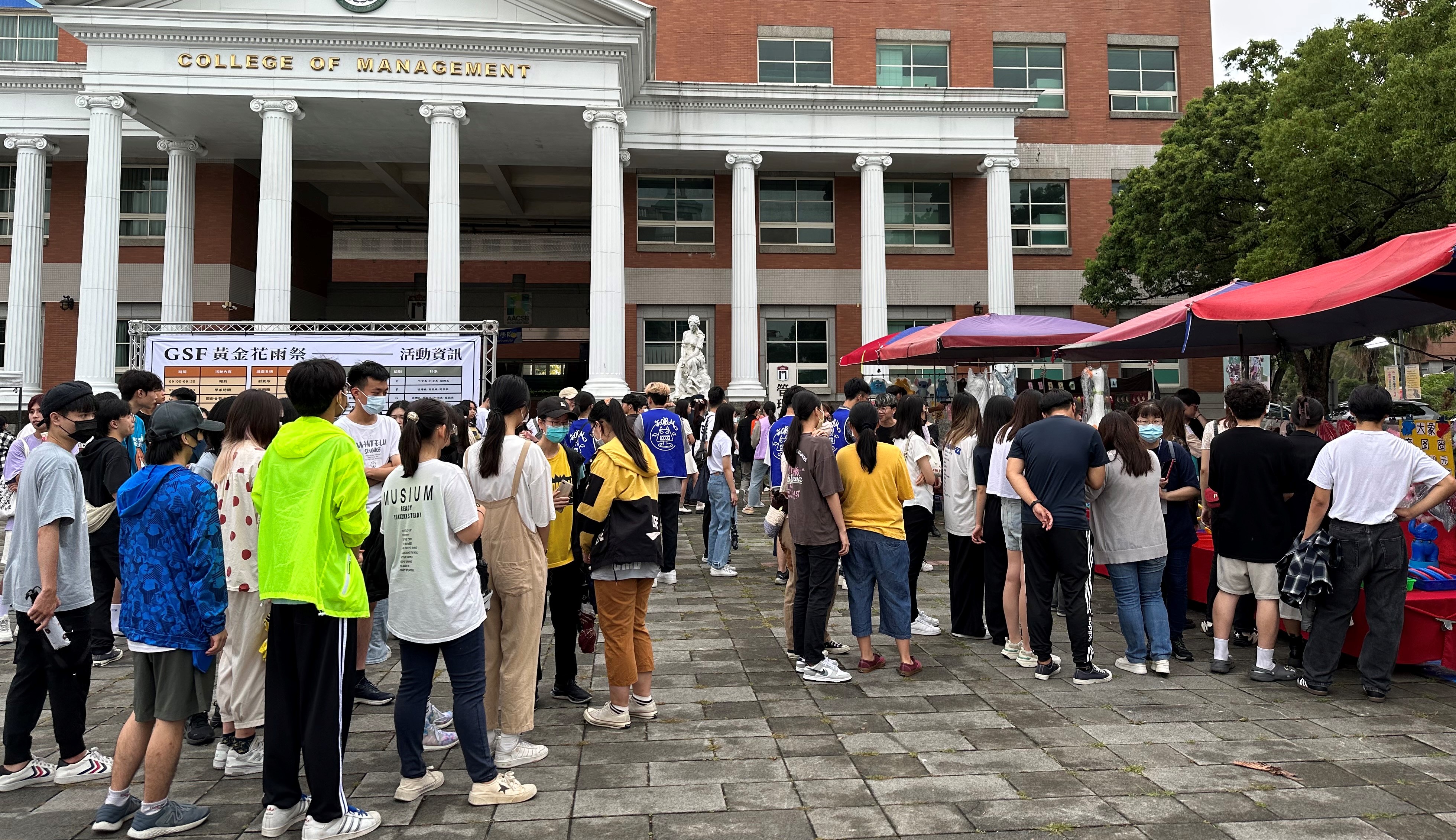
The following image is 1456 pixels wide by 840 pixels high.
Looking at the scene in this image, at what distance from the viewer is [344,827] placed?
3703 millimetres

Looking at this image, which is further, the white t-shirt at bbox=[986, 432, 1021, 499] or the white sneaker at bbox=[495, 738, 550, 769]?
the white t-shirt at bbox=[986, 432, 1021, 499]

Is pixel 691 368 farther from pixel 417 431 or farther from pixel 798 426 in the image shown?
pixel 417 431

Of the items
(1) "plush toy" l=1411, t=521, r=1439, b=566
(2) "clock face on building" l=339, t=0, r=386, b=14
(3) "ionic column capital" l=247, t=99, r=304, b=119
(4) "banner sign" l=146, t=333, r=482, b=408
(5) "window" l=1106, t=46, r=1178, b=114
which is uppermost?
(5) "window" l=1106, t=46, r=1178, b=114

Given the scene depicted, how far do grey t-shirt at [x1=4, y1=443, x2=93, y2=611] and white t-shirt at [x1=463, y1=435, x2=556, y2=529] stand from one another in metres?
1.98

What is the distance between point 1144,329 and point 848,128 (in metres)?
16.6

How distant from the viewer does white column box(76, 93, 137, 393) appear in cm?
1964

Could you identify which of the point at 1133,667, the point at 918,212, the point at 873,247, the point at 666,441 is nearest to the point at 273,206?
the point at 873,247

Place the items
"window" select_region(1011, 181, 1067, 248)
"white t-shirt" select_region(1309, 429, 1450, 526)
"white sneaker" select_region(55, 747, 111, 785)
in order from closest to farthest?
"white sneaker" select_region(55, 747, 111, 785) → "white t-shirt" select_region(1309, 429, 1450, 526) → "window" select_region(1011, 181, 1067, 248)

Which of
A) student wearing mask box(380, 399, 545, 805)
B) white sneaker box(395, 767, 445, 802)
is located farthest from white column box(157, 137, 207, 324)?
white sneaker box(395, 767, 445, 802)

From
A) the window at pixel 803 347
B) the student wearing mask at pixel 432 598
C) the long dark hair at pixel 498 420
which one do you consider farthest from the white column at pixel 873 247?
the student wearing mask at pixel 432 598

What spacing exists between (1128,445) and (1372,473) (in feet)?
4.77

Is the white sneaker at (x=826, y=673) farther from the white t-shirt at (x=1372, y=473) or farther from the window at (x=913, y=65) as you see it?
the window at (x=913, y=65)

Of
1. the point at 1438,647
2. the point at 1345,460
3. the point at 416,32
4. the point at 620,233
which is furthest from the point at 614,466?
the point at 416,32

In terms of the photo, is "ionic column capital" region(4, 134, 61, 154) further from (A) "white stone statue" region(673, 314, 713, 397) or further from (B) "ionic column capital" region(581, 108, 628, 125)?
(A) "white stone statue" region(673, 314, 713, 397)
